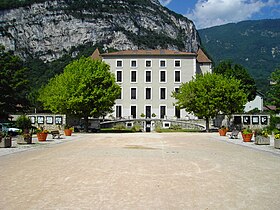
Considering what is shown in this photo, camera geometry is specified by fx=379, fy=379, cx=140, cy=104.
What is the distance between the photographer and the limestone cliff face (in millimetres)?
142000

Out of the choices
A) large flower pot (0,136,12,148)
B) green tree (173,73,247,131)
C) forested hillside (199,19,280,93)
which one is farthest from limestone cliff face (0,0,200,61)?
large flower pot (0,136,12,148)

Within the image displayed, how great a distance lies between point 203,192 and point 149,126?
2144 inches

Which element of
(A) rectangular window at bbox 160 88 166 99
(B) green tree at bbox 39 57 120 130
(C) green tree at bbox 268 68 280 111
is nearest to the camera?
(C) green tree at bbox 268 68 280 111

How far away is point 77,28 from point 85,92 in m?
108

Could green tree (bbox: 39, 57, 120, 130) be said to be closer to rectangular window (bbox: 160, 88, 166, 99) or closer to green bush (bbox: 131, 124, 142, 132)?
green bush (bbox: 131, 124, 142, 132)

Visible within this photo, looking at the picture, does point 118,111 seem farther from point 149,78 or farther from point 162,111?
point 149,78

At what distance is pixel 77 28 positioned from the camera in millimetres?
146625

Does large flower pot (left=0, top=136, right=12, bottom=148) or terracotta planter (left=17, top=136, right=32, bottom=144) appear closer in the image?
large flower pot (left=0, top=136, right=12, bottom=148)

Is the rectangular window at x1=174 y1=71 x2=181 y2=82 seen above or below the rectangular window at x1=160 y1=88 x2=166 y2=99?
above

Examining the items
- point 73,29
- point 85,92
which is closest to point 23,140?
point 85,92

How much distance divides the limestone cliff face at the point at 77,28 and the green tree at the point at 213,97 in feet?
303

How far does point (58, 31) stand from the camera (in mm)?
146375

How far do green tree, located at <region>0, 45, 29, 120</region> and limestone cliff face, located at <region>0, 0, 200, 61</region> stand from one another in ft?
317

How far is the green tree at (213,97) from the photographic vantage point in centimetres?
4725
